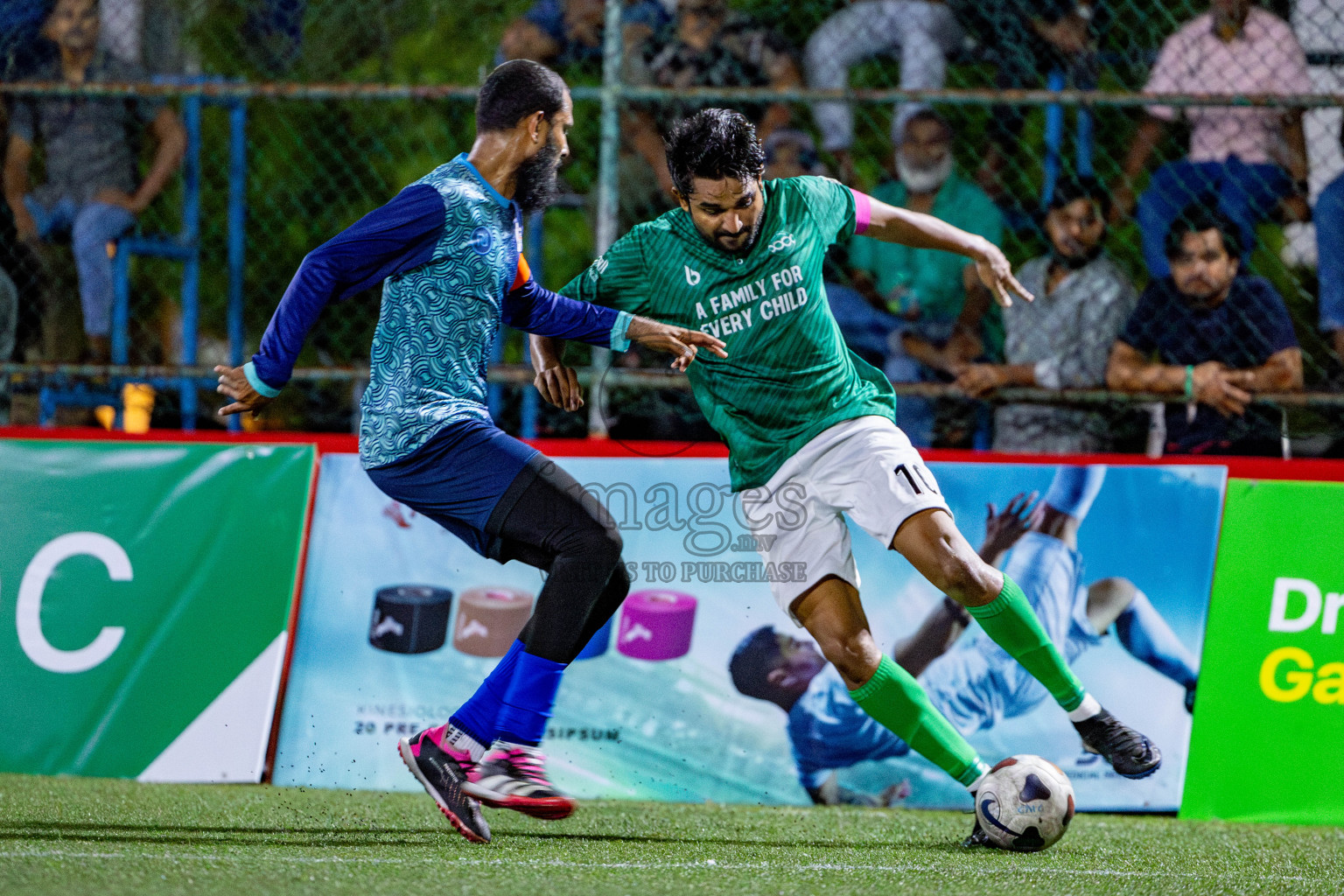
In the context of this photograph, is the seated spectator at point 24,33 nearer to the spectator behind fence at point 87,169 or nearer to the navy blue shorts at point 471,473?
the spectator behind fence at point 87,169

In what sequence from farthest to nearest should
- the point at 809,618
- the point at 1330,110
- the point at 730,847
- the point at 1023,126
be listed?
the point at 1023,126
the point at 1330,110
the point at 809,618
the point at 730,847

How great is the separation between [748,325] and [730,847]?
145cm

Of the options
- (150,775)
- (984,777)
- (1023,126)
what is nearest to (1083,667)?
(984,777)

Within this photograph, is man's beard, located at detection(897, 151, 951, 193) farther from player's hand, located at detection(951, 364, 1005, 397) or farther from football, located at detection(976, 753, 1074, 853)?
Result: football, located at detection(976, 753, 1074, 853)

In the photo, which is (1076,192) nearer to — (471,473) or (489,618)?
(489,618)

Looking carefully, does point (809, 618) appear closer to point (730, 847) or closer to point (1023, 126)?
point (730, 847)

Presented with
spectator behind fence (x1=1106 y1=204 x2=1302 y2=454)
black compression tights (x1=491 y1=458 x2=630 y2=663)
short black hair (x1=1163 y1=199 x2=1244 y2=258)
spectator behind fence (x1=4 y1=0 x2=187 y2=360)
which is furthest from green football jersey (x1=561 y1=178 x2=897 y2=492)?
spectator behind fence (x1=4 y1=0 x2=187 y2=360)

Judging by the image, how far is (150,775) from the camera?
457cm

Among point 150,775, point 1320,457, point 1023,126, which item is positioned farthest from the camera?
point 1023,126

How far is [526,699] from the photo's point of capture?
11.8 ft

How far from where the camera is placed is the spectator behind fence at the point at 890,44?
19.3 ft

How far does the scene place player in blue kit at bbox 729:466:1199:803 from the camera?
455cm

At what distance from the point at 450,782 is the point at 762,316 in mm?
1550

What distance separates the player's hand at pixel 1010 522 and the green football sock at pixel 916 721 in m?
1.02
